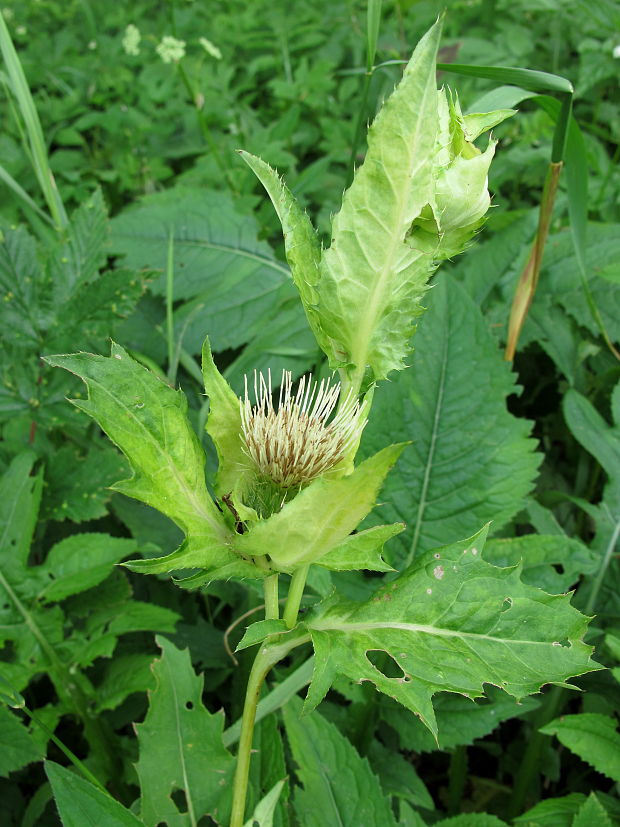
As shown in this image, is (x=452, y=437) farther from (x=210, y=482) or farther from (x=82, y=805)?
(x=82, y=805)

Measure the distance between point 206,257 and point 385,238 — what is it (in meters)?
1.85

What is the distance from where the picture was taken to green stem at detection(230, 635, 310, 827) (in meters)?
1.13

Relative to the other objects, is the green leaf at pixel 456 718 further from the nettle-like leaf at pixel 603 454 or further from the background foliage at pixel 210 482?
the nettle-like leaf at pixel 603 454

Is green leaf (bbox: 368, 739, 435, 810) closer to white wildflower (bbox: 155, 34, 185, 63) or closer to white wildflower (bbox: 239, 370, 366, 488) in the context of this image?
white wildflower (bbox: 239, 370, 366, 488)

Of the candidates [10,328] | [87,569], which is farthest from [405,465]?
[10,328]

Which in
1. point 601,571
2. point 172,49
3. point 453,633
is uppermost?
point 172,49

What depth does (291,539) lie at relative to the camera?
99 cm

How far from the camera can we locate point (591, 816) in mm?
1451

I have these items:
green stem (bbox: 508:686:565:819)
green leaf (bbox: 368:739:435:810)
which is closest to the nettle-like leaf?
green stem (bbox: 508:686:565:819)

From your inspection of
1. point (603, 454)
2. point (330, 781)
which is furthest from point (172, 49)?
point (330, 781)

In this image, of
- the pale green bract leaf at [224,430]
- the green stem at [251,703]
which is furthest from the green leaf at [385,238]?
the green stem at [251,703]

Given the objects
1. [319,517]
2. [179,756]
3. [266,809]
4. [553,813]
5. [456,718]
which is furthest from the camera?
[456,718]

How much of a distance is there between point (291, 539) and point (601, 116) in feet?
11.3

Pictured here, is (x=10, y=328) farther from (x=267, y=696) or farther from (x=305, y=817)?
(x=305, y=817)
